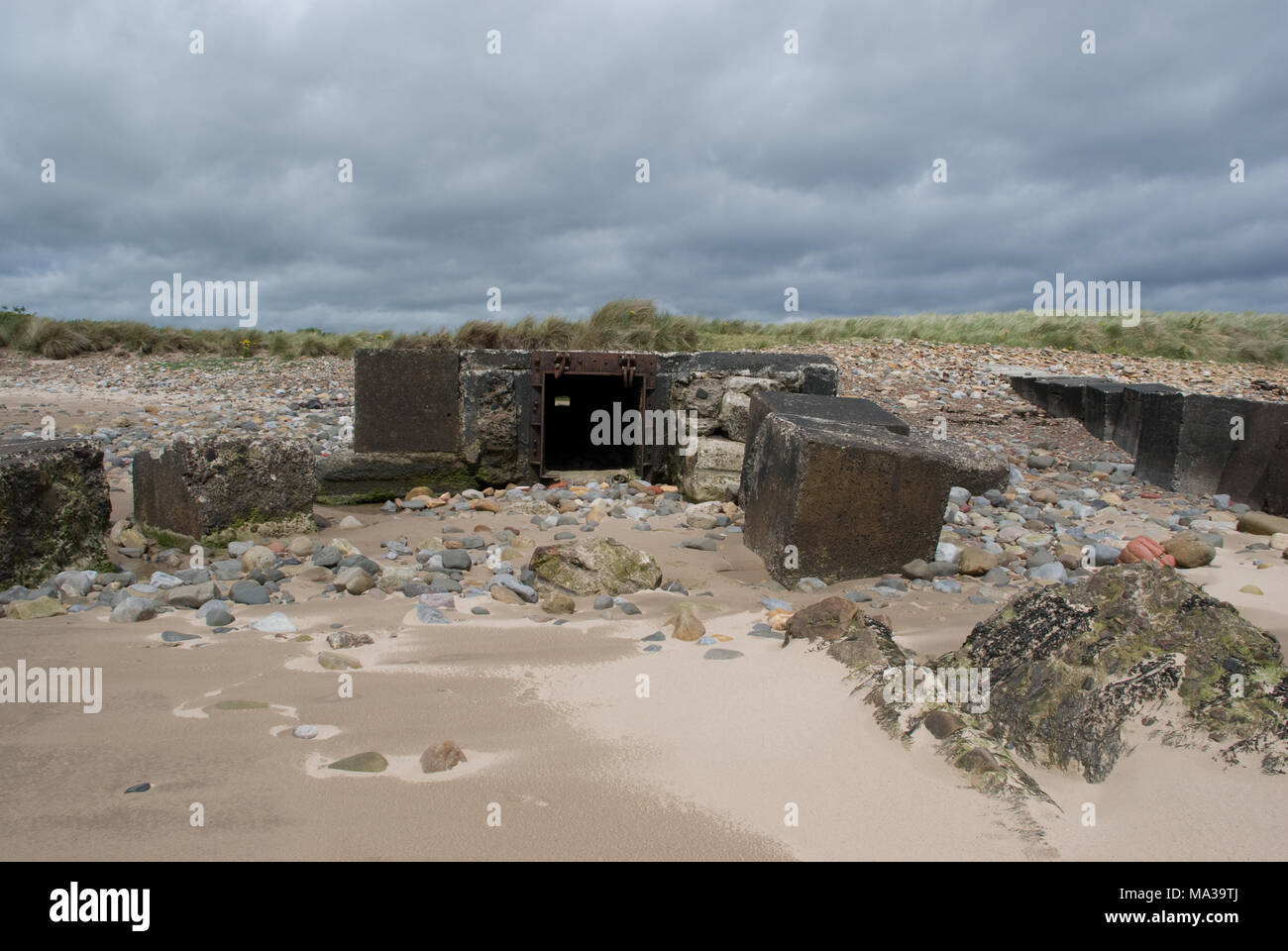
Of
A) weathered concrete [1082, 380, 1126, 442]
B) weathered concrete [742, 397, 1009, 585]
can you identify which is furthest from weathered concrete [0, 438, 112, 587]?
weathered concrete [1082, 380, 1126, 442]

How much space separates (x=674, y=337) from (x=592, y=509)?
10.0 meters

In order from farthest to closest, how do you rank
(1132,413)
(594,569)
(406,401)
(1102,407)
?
1. (1102,407)
2. (1132,413)
3. (406,401)
4. (594,569)

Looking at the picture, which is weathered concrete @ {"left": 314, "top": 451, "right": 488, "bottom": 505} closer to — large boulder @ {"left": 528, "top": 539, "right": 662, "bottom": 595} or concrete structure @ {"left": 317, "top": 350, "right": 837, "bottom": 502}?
concrete structure @ {"left": 317, "top": 350, "right": 837, "bottom": 502}

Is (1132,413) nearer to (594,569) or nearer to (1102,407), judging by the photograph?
(1102,407)

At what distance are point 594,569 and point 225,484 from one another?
8.15 ft

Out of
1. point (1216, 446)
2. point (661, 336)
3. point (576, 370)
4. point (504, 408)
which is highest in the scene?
point (661, 336)

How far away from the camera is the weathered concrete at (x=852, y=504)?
4.34 meters

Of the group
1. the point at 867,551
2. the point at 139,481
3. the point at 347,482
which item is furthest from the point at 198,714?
the point at 347,482

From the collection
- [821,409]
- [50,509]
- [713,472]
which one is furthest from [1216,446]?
[50,509]

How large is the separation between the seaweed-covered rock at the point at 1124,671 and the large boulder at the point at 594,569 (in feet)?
5.64

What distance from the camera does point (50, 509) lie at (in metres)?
4.49

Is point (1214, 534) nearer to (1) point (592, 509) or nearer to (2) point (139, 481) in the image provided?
(1) point (592, 509)

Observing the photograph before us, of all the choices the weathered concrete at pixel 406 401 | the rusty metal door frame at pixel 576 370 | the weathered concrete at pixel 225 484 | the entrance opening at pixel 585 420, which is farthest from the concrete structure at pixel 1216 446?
the weathered concrete at pixel 225 484
